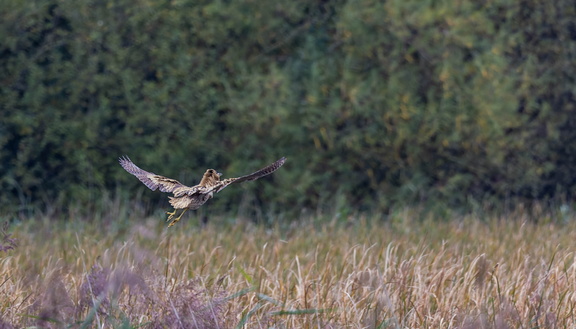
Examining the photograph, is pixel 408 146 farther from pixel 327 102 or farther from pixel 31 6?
pixel 31 6

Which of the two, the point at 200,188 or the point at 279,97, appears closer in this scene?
the point at 200,188

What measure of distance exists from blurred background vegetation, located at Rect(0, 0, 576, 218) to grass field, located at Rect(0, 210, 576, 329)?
34.0 inches

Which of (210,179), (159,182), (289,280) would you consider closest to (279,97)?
(289,280)

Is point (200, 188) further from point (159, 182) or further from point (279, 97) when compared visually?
point (279, 97)

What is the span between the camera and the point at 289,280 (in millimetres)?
3967

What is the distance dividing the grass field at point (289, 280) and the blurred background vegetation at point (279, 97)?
0.86m

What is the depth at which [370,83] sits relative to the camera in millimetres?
6922

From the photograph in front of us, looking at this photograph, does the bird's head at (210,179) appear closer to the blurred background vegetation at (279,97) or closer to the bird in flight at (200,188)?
the bird in flight at (200,188)

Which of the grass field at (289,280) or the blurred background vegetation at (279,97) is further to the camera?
the blurred background vegetation at (279,97)

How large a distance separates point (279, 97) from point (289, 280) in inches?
117

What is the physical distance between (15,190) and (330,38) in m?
2.83

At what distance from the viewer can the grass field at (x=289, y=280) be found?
9.39 feet

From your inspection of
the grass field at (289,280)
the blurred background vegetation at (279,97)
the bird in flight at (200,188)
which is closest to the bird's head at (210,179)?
the bird in flight at (200,188)

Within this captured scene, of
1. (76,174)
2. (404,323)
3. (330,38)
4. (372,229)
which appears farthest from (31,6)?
(404,323)
